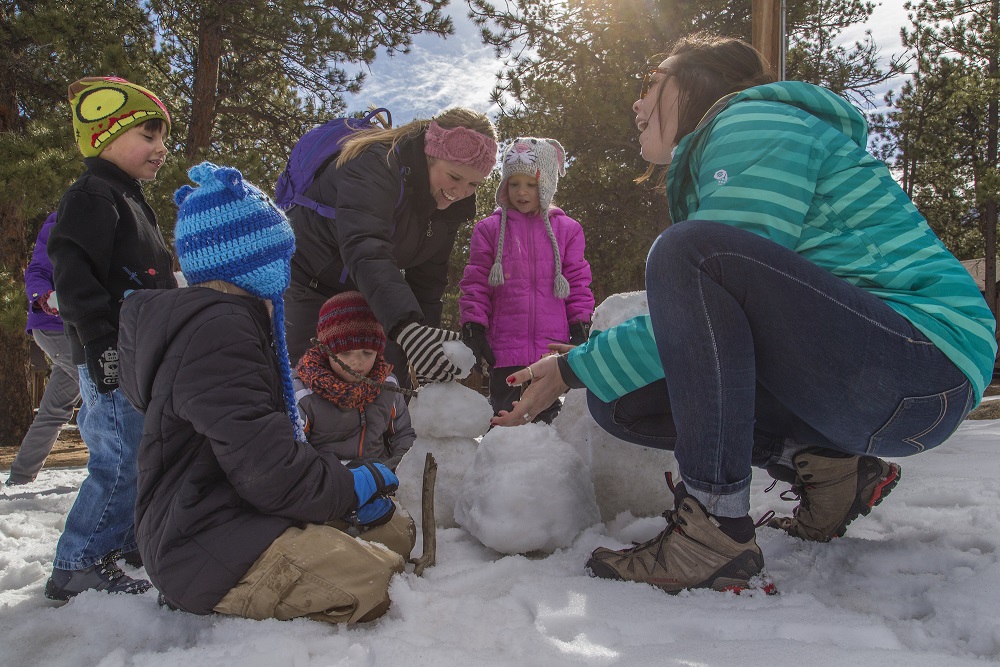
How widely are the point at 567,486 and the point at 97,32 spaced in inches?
238

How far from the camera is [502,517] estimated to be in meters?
1.74

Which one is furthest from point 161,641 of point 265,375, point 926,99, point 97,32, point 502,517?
point 926,99

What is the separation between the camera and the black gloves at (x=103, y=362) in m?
1.93

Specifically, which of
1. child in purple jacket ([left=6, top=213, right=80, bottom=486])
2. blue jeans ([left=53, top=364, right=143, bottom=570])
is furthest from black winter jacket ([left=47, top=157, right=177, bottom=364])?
child in purple jacket ([left=6, top=213, right=80, bottom=486])

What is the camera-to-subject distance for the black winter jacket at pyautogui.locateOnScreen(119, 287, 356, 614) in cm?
131

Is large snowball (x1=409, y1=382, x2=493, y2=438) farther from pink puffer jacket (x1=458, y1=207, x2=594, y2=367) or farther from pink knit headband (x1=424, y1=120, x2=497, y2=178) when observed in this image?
pink puffer jacket (x1=458, y1=207, x2=594, y2=367)

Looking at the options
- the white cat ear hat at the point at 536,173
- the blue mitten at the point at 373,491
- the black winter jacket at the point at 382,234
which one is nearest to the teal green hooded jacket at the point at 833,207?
the blue mitten at the point at 373,491

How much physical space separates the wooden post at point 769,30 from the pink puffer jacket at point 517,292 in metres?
2.37

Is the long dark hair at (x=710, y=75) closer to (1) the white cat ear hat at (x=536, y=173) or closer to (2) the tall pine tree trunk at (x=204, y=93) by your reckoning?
(1) the white cat ear hat at (x=536, y=173)

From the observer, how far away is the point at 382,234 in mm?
2244

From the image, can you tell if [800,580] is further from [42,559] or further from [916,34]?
[916,34]

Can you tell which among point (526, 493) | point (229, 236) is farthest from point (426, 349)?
point (229, 236)

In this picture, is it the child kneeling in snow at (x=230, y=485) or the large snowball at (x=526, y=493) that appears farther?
the large snowball at (x=526, y=493)

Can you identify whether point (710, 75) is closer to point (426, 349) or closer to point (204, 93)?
point (426, 349)
